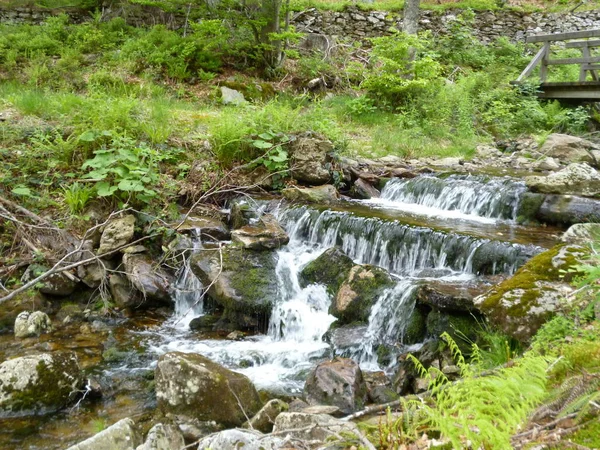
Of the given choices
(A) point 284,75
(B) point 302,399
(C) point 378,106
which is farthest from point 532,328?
(A) point 284,75

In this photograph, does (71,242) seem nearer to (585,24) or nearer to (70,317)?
(70,317)

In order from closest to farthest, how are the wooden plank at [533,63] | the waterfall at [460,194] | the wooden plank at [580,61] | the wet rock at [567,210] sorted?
the wet rock at [567,210] < the waterfall at [460,194] < the wooden plank at [580,61] < the wooden plank at [533,63]

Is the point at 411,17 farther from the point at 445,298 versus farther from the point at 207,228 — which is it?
the point at 445,298

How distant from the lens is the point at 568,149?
415 inches

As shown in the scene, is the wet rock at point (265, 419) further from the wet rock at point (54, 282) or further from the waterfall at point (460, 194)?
the waterfall at point (460, 194)

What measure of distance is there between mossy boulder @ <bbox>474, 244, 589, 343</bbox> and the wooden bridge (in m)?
10.9

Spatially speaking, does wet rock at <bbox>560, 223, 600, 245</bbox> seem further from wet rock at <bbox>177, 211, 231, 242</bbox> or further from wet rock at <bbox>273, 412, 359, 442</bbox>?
wet rock at <bbox>177, 211, 231, 242</bbox>

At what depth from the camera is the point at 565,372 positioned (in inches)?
102

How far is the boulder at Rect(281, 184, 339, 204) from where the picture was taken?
26.9ft

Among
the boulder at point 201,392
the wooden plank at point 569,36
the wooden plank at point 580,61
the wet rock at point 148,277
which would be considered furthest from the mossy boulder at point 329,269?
the wooden plank at point 569,36

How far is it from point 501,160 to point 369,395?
8283mm

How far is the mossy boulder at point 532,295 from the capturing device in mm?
3650

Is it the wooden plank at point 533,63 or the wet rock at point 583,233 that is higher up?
the wooden plank at point 533,63

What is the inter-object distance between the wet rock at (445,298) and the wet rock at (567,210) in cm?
286
